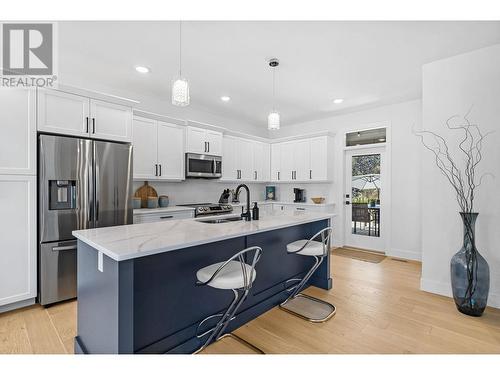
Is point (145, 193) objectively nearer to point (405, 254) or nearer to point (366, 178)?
point (366, 178)

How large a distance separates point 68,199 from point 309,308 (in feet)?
9.19

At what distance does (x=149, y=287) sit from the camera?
1688mm

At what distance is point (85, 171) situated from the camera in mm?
2822

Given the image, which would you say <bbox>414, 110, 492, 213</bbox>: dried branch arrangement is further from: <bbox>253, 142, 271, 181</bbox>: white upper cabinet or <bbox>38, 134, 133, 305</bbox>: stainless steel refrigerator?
<bbox>38, 134, 133, 305</bbox>: stainless steel refrigerator

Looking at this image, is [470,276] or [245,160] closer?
[470,276]

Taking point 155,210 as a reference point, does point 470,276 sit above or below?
below

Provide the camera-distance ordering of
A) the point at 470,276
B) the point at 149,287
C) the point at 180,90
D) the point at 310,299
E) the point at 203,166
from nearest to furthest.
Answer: the point at 149,287, the point at 180,90, the point at 470,276, the point at 310,299, the point at 203,166

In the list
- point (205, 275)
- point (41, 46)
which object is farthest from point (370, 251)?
point (41, 46)

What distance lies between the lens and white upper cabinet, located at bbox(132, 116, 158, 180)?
148 inches

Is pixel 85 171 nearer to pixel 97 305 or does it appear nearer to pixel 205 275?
pixel 97 305

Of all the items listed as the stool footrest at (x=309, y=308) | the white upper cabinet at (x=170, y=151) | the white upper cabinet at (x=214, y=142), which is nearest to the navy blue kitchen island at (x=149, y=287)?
the stool footrest at (x=309, y=308)

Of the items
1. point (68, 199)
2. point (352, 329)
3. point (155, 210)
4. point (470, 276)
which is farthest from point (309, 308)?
point (68, 199)

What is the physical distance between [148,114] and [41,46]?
1.41 m

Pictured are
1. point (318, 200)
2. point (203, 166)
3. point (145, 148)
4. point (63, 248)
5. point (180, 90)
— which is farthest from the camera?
point (318, 200)
